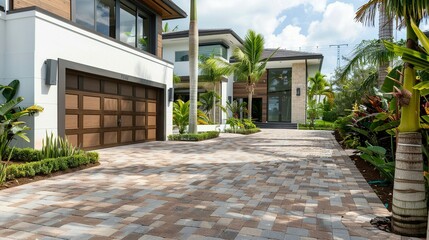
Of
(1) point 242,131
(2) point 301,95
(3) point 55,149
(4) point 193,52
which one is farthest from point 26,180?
(2) point 301,95

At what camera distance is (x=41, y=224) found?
329 cm

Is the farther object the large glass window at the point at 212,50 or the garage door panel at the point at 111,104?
the large glass window at the point at 212,50

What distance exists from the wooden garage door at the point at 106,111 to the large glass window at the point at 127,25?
177cm

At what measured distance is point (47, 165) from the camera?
18.5 ft

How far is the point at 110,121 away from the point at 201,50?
13.5m

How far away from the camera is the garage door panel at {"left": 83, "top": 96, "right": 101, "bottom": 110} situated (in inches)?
352

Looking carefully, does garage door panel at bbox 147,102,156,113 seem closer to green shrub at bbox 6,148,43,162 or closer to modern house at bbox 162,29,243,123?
green shrub at bbox 6,148,43,162

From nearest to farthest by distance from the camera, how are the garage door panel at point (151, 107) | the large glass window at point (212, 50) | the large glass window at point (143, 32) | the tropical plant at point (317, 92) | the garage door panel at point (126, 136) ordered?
the garage door panel at point (126, 136) < the large glass window at point (143, 32) < the garage door panel at point (151, 107) < the large glass window at point (212, 50) < the tropical plant at point (317, 92)

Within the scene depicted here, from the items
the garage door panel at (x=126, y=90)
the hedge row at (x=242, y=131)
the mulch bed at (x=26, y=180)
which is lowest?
the mulch bed at (x=26, y=180)

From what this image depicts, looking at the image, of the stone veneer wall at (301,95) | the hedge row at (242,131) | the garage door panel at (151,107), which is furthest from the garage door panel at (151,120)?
the stone veneer wall at (301,95)

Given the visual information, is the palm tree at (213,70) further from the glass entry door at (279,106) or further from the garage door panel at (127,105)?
the garage door panel at (127,105)

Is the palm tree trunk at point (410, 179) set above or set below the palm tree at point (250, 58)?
below

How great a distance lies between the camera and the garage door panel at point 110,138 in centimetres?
995

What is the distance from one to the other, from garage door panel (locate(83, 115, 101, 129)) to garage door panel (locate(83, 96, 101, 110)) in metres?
0.28
